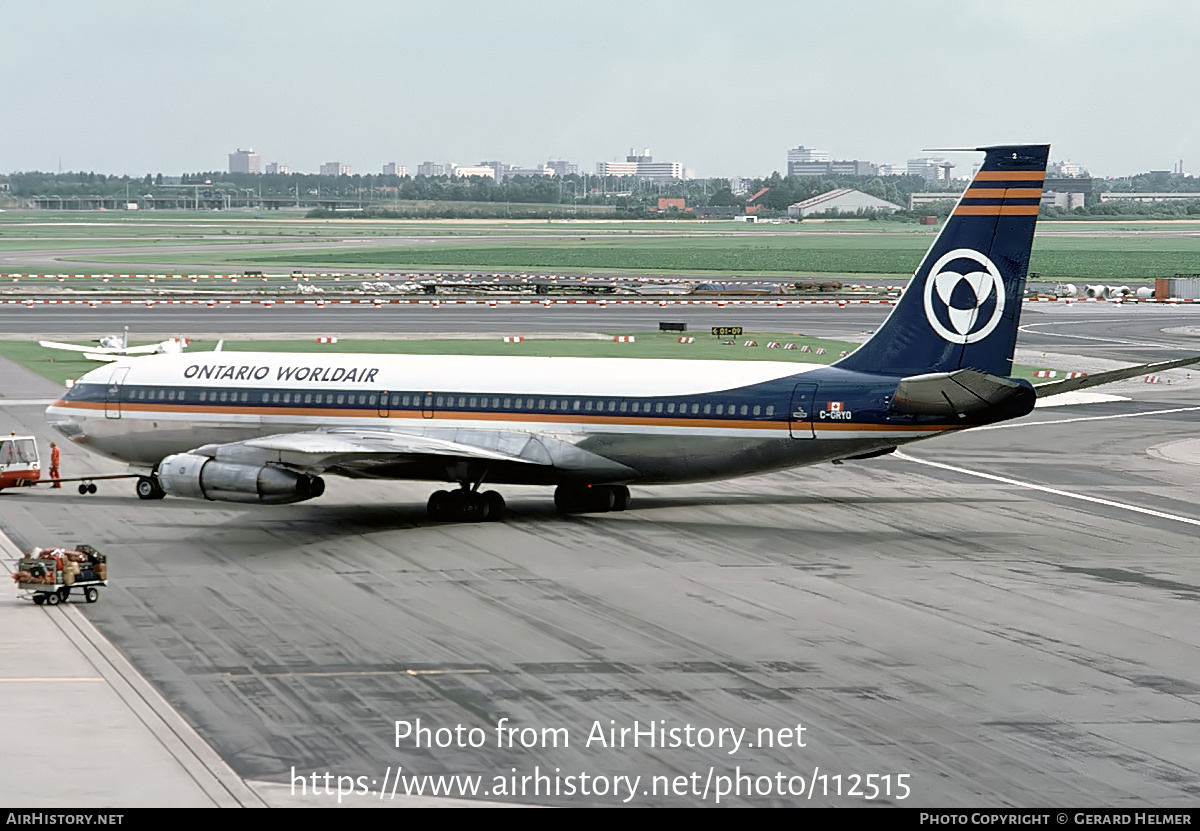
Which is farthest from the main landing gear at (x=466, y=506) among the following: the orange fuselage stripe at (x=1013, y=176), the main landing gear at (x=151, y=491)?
the orange fuselage stripe at (x=1013, y=176)

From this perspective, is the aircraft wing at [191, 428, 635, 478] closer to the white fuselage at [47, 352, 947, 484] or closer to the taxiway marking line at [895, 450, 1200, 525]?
the white fuselage at [47, 352, 947, 484]

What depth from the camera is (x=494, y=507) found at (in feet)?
137

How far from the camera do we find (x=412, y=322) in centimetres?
10306

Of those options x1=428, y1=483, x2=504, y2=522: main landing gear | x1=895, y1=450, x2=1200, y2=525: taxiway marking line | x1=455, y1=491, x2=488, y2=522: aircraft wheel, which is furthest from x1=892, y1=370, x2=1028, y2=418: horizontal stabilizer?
x1=455, y1=491, x2=488, y2=522: aircraft wheel

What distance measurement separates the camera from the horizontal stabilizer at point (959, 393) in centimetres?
3697

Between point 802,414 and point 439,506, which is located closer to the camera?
point 802,414

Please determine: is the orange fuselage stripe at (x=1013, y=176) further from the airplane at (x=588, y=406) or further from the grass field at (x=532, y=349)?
the grass field at (x=532, y=349)

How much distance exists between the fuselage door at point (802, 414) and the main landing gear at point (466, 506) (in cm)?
797

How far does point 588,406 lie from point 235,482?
9.19m

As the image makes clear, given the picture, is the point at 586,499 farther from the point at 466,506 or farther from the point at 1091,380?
the point at 1091,380

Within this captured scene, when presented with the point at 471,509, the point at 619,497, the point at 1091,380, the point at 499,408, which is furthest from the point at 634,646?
the point at 1091,380

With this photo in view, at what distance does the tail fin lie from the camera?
3822 centimetres

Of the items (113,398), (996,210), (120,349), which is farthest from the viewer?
(120,349)
